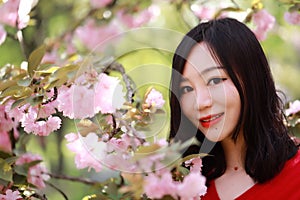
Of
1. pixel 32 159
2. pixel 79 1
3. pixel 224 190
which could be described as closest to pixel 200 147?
pixel 224 190

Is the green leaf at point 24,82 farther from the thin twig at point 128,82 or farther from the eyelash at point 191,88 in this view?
the eyelash at point 191,88

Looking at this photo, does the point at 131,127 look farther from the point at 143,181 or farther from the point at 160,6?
the point at 160,6

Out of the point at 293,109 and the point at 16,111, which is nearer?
the point at 16,111

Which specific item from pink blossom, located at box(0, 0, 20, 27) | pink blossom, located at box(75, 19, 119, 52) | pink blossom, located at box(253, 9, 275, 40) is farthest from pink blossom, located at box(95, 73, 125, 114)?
pink blossom, located at box(75, 19, 119, 52)

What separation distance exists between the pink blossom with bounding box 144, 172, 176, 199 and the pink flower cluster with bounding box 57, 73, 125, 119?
1.12ft

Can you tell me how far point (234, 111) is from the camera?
5.38 feet

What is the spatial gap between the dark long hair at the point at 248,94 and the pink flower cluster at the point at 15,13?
2.15 ft

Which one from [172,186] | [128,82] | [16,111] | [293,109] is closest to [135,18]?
[293,109]

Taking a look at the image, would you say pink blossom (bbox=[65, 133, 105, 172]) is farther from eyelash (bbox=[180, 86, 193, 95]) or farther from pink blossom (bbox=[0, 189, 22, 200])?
eyelash (bbox=[180, 86, 193, 95])

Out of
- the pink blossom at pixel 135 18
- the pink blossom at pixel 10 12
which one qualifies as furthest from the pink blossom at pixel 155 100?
the pink blossom at pixel 135 18

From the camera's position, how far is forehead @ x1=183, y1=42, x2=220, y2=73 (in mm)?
1631

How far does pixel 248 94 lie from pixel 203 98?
0.13 m

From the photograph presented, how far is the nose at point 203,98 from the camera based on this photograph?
5.22ft

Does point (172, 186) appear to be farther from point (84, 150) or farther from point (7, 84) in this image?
point (7, 84)
